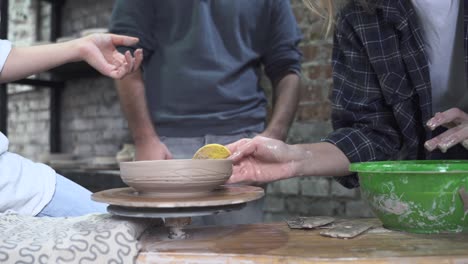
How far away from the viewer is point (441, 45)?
137 centimetres

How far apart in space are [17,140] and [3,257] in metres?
3.70

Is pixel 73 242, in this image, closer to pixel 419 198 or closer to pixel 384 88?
→ pixel 419 198

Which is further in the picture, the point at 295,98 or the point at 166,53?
the point at 295,98

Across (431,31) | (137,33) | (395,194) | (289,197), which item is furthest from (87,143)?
(395,194)

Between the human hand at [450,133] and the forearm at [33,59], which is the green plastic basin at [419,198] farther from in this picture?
the forearm at [33,59]

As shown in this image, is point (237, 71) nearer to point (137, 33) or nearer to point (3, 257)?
point (137, 33)

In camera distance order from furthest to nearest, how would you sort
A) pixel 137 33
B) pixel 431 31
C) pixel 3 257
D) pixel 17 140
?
pixel 17 140, pixel 137 33, pixel 431 31, pixel 3 257

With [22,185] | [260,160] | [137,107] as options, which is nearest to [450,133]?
[260,160]

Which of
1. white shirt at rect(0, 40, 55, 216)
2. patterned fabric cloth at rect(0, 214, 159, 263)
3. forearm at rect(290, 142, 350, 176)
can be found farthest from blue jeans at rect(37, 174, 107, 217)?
forearm at rect(290, 142, 350, 176)

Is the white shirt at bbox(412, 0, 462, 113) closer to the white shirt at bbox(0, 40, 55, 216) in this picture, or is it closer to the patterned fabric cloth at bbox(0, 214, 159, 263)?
the patterned fabric cloth at bbox(0, 214, 159, 263)

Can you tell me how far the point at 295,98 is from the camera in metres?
2.09

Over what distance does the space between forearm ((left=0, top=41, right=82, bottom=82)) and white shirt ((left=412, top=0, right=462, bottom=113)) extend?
94cm

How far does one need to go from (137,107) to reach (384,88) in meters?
0.94

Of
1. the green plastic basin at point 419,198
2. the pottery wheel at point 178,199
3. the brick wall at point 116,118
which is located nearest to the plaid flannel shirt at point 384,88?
the green plastic basin at point 419,198
